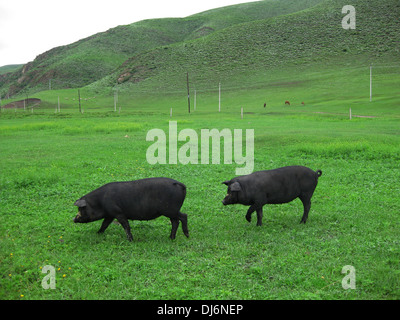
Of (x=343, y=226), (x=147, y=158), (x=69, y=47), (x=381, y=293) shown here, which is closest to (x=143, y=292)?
(x=381, y=293)

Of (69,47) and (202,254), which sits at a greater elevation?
(69,47)

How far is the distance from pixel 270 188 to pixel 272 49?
98551 millimetres

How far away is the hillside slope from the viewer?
90.7 m

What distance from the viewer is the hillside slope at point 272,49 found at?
9069 centimetres

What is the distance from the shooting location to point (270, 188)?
30.3ft

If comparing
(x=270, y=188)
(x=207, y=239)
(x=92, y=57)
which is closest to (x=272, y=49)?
(x=92, y=57)

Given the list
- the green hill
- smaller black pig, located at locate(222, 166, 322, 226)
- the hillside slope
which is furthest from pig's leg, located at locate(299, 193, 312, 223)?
the green hill

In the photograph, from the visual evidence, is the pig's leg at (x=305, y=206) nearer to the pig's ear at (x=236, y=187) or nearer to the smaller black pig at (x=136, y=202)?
the pig's ear at (x=236, y=187)

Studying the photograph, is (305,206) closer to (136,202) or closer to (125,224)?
(136,202)

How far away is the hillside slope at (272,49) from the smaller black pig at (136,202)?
82547 mm
